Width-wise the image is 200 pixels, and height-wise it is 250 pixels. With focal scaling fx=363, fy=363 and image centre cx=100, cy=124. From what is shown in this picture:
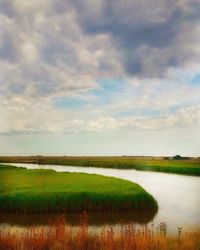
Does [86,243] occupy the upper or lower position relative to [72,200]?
lower

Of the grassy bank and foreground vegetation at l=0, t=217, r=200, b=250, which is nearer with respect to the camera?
foreground vegetation at l=0, t=217, r=200, b=250

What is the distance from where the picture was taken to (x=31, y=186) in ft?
104

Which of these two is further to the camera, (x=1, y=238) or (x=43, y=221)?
(x=43, y=221)

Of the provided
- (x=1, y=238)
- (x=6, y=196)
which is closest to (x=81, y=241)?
(x=1, y=238)

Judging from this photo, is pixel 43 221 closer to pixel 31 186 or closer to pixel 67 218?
pixel 67 218

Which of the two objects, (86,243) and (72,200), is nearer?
(86,243)

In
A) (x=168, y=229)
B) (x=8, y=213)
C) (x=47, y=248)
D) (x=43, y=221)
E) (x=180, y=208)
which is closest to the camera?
(x=47, y=248)

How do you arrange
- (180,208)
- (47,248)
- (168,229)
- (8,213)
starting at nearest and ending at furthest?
1. (47,248)
2. (168,229)
3. (8,213)
4. (180,208)

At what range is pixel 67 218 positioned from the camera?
2355cm

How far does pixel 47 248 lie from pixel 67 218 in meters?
10.8

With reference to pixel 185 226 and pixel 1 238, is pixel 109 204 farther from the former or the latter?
pixel 1 238

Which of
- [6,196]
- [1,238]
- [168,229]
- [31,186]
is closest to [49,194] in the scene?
[6,196]

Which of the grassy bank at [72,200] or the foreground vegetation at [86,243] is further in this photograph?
the grassy bank at [72,200]

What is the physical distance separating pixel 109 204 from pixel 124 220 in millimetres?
3334
